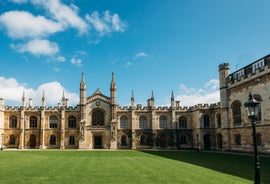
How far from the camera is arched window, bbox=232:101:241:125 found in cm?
3409

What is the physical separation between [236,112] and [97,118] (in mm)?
26185

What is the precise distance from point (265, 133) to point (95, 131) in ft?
100

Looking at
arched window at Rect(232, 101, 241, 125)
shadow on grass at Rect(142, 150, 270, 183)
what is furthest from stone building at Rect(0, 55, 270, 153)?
shadow on grass at Rect(142, 150, 270, 183)

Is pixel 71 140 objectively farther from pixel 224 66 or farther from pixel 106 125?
pixel 224 66

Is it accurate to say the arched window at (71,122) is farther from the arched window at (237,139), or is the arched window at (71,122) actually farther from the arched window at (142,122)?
the arched window at (237,139)

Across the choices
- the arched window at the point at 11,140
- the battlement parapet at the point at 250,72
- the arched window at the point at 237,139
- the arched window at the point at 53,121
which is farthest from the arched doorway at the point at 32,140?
the battlement parapet at the point at 250,72

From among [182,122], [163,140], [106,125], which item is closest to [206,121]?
[182,122]

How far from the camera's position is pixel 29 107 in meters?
51.8

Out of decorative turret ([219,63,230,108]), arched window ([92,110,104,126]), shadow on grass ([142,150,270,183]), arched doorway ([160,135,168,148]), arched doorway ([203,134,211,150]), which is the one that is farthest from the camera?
arched window ([92,110,104,126])

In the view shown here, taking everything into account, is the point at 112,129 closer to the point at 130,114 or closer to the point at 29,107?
the point at 130,114

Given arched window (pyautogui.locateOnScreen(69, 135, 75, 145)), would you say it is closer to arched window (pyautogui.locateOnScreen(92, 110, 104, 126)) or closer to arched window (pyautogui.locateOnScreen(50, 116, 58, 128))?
arched window (pyautogui.locateOnScreen(50, 116, 58, 128))

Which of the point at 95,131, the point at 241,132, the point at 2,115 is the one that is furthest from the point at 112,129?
the point at 241,132

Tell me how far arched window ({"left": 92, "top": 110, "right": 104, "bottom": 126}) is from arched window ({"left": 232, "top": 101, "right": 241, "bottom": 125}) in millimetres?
25030

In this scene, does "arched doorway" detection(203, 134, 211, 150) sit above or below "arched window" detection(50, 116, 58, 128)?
below
